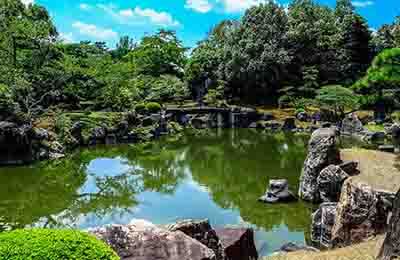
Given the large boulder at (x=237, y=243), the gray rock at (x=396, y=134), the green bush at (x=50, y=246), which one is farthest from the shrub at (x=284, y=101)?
the green bush at (x=50, y=246)

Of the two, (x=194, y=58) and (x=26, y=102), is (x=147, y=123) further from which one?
(x=194, y=58)

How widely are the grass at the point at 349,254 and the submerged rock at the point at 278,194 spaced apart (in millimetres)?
4538

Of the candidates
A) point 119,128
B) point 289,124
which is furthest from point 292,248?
point 289,124

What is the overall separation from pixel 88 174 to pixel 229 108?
63.8ft

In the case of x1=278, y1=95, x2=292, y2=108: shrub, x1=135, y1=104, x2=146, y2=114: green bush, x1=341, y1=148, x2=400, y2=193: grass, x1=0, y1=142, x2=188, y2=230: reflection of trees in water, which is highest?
x1=278, y1=95, x2=292, y2=108: shrub

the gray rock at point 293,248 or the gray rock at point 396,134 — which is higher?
the gray rock at point 396,134

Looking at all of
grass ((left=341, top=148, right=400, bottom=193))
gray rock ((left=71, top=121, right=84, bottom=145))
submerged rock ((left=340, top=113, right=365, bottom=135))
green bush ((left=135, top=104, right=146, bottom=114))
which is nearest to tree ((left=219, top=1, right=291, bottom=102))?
submerged rock ((left=340, top=113, right=365, bottom=135))

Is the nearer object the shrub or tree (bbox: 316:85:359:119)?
tree (bbox: 316:85:359:119)

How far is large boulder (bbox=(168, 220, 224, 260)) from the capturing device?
274 inches

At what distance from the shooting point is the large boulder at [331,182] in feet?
39.1

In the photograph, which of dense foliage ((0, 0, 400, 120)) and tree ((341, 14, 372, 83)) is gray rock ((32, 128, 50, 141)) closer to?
dense foliage ((0, 0, 400, 120))

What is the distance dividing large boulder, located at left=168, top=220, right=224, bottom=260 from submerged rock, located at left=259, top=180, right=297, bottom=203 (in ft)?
18.8

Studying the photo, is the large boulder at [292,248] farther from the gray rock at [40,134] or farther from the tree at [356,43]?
the tree at [356,43]

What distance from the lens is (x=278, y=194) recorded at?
13.0m
